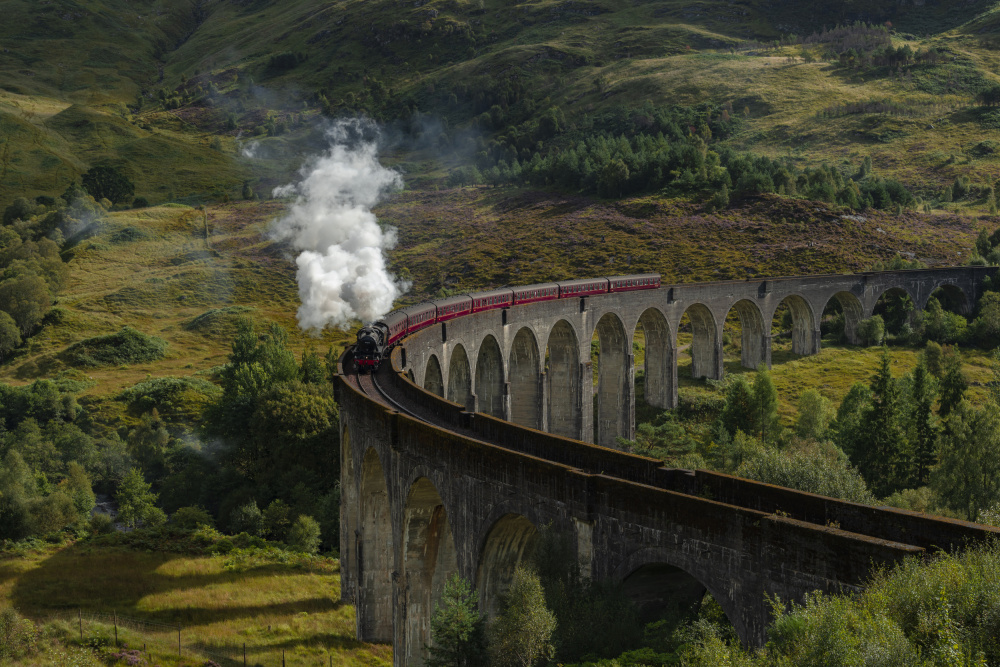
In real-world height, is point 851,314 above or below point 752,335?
above

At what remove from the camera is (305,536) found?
45.2 meters

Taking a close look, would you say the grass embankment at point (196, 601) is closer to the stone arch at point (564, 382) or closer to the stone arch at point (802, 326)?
the stone arch at point (564, 382)

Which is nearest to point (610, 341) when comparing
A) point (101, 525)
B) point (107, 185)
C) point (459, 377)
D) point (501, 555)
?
point (459, 377)

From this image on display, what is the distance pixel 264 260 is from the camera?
4149 inches

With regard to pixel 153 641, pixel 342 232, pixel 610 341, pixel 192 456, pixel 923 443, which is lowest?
pixel 153 641

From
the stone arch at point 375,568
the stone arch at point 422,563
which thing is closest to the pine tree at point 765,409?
the stone arch at point 375,568

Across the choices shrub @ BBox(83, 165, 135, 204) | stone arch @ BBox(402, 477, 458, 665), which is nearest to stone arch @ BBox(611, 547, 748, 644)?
stone arch @ BBox(402, 477, 458, 665)

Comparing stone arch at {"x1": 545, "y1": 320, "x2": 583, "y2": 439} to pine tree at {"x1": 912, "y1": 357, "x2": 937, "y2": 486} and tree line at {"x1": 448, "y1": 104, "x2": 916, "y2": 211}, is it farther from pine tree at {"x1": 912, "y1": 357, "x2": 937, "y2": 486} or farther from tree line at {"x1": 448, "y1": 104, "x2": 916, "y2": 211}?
tree line at {"x1": 448, "y1": 104, "x2": 916, "y2": 211}

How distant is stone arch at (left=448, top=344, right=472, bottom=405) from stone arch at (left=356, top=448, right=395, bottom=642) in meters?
13.8

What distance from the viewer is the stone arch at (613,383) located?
6184cm

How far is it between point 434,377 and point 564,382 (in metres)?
15.0

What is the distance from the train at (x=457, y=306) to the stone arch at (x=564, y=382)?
2881 mm

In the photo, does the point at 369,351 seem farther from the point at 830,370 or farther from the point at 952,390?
the point at 830,370

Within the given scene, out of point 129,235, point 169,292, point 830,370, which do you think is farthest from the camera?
point 129,235
